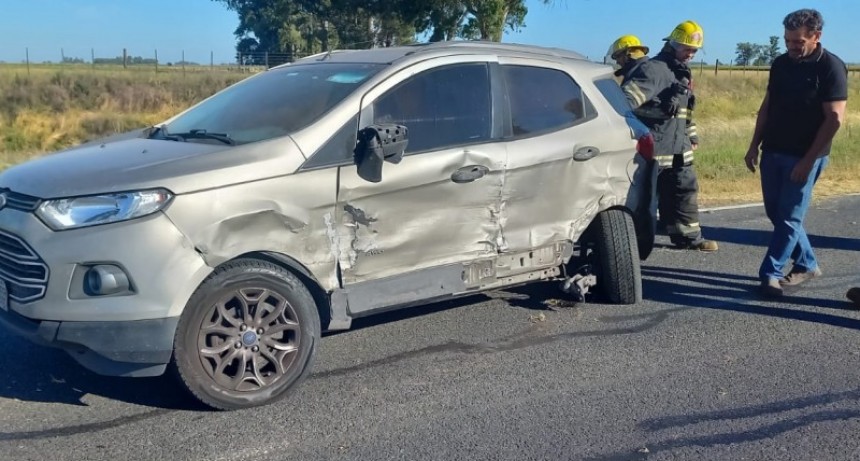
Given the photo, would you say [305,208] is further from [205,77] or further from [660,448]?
[205,77]

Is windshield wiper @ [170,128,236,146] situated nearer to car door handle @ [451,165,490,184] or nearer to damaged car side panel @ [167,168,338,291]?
damaged car side panel @ [167,168,338,291]

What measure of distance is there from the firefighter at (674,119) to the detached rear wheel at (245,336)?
377 centimetres

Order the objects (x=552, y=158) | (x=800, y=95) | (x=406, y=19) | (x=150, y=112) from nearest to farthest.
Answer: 1. (x=552, y=158)
2. (x=800, y=95)
3. (x=150, y=112)
4. (x=406, y=19)

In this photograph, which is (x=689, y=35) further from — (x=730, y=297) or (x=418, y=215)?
(x=418, y=215)

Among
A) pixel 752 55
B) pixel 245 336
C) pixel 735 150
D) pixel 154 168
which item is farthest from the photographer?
pixel 752 55

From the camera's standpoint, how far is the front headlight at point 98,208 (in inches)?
157

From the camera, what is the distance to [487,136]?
5262 millimetres

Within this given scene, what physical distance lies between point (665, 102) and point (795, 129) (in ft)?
4.92

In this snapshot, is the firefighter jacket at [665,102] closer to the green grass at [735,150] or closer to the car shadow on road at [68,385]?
the green grass at [735,150]

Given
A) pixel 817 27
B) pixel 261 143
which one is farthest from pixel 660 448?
pixel 817 27

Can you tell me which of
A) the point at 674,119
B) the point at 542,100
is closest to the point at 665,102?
the point at 674,119

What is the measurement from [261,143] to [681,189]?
464 centimetres

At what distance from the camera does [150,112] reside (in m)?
28.5

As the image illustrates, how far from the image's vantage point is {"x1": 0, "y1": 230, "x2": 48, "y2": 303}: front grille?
399cm
